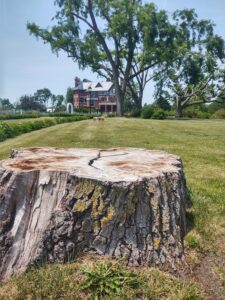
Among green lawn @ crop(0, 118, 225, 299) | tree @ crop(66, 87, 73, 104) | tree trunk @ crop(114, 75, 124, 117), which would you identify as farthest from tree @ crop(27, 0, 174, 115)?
tree @ crop(66, 87, 73, 104)

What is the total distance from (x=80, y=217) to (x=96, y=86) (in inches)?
3329

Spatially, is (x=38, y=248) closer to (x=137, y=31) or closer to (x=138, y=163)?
(x=138, y=163)

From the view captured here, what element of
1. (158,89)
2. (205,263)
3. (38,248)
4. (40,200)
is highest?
(158,89)

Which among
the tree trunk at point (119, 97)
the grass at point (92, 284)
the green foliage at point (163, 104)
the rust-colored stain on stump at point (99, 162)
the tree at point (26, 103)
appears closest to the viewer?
the grass at point (92, 284)

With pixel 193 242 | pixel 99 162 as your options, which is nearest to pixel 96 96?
pixel 99 162

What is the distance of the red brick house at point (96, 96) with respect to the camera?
8444cm

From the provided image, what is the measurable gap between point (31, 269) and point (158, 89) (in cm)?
4906

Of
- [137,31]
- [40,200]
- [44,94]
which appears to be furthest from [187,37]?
[44,94]

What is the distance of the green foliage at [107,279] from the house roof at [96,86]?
8241cm

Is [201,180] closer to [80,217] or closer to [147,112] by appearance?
[80,217]

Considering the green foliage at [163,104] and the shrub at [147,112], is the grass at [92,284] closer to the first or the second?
the shrub at [147,112]

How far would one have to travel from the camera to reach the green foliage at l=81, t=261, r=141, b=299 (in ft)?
9.98

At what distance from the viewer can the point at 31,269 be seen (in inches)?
131

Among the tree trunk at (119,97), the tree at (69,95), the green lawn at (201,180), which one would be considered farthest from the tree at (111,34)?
the tree at (69,95)
